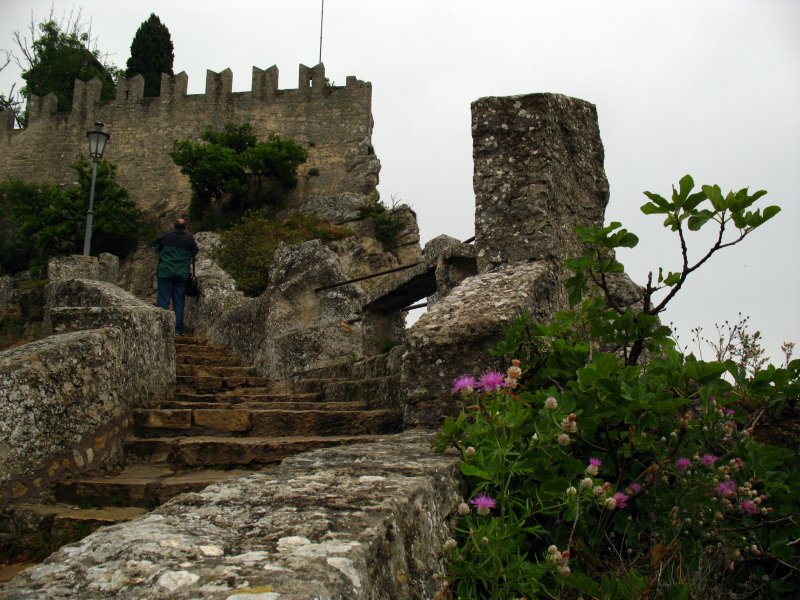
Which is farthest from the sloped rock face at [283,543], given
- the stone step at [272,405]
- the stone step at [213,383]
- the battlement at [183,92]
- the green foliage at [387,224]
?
the battlement at [183,92]

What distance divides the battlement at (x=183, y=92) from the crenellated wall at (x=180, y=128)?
4 cm

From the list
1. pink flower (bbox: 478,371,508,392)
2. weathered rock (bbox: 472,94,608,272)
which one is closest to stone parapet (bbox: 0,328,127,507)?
weathered rock (bbox: 472,94,608,272)

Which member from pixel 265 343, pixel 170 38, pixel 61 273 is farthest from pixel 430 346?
pixel 170 38

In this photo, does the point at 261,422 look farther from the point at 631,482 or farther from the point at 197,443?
the point at 631,482

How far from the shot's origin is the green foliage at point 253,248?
16016 millimetres

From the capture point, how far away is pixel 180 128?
96.9 ft

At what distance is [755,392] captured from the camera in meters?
2.36

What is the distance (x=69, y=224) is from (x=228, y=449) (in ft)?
78.6

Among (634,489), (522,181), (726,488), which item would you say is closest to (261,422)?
(522,181)

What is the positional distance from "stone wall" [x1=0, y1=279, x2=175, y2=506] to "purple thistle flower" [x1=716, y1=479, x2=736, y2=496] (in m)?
2.93

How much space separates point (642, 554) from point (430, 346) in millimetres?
1401

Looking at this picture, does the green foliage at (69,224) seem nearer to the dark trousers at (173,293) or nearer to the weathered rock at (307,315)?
the dark trousers at (173,293)

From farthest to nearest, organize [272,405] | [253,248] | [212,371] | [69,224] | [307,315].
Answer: [69,224]
[253,248]
[307,315]
[212,371]
[272,405]

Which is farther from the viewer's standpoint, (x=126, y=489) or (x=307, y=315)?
(x=307, y=315)
